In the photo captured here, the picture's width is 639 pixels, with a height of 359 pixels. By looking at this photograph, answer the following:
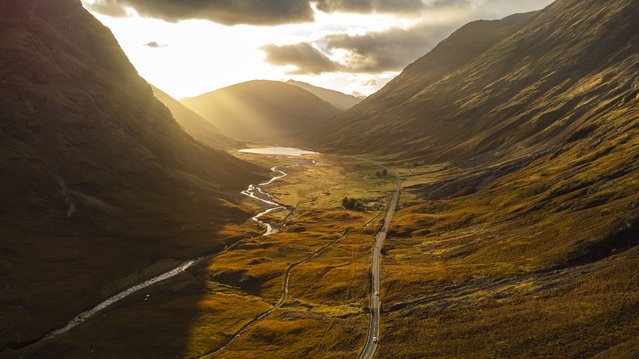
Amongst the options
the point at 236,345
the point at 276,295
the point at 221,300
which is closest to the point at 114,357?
the point at 236,345

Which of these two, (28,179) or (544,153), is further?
(544,153)

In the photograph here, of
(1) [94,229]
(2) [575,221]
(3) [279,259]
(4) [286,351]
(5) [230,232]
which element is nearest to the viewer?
(4) [286,351]

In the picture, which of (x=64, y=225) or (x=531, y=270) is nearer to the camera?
(x=531, y=270)

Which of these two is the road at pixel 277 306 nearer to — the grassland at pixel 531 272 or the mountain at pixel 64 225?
the grassland at pixel 531 272

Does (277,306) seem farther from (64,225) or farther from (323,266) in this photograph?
(64,225)

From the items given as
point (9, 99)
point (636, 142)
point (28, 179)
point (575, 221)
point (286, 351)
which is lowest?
point (286, 351)

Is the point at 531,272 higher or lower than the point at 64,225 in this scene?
A: lower

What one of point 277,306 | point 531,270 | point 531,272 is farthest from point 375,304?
point 531,270

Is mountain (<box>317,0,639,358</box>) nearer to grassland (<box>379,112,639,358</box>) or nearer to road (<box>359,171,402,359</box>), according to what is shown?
grassland (<box>379,112,639,358</box>)

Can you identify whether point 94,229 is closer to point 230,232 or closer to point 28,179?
point 28,179

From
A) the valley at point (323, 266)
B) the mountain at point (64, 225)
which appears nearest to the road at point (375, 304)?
the valley at point (323, 266)

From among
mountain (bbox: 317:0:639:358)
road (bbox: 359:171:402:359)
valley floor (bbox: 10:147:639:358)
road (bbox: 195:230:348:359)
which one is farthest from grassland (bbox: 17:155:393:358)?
mountain (bbox: 317:0:639:358)
